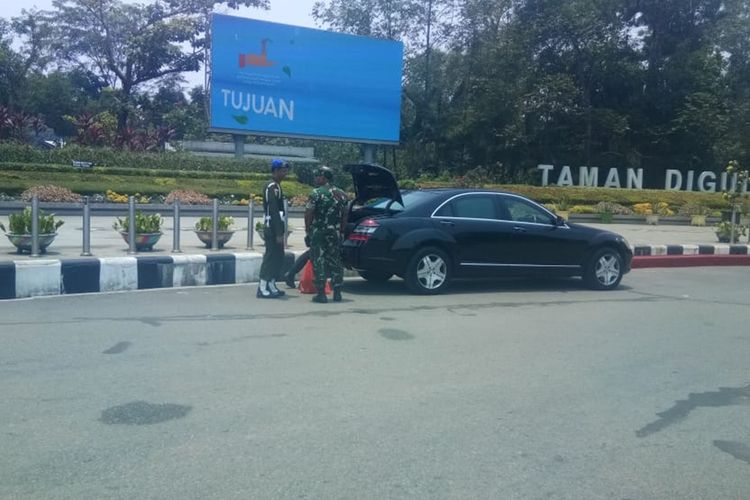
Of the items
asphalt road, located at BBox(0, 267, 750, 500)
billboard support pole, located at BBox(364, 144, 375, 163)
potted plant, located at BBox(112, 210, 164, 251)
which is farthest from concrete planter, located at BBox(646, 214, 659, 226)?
potted plant, located at BBox(112, 210, 164, 251)

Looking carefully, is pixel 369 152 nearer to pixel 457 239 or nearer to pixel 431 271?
pixel 457 239

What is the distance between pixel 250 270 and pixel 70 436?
6557mm

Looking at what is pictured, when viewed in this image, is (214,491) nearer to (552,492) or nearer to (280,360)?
(552,492)

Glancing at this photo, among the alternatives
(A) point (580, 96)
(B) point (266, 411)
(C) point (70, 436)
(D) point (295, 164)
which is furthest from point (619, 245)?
(A) point (580, 96)

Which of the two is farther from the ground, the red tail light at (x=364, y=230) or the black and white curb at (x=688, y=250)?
the red tail light at (x=364, y=230)

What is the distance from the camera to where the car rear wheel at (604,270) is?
1130 centimetres

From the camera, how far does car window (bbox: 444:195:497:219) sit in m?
10.4

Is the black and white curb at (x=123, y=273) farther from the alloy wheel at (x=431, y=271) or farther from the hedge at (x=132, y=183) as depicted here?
the hedge at (x=132, y=183)

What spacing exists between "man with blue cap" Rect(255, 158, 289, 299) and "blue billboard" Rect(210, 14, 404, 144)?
20.6m

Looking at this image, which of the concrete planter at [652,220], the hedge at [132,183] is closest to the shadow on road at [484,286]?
the concrete planter at [652,220]

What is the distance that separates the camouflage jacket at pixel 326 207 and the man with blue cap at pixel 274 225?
1.39ft

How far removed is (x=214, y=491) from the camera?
3893 millimetres

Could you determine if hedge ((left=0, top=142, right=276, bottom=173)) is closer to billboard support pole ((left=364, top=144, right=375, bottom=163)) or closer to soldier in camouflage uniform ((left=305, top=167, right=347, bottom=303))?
billboard support pole ((left=364, top=144, right=375, bottom=163))

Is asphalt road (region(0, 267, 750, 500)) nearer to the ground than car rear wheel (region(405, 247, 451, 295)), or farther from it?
nearer to the ground
